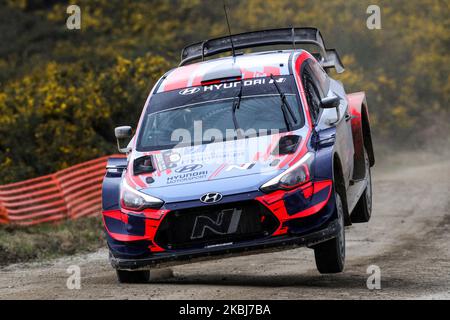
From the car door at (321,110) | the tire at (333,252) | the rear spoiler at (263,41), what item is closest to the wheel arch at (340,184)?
the car door at (321,110)

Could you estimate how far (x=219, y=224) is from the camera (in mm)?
8258

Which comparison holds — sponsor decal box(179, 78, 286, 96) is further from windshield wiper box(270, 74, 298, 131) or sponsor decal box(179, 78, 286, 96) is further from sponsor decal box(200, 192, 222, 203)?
sponsor decal box(200, 192, 222, 203)

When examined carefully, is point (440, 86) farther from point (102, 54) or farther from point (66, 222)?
point (66, 222)

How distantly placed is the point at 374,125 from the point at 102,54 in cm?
777

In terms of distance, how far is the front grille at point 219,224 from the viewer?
8.21m

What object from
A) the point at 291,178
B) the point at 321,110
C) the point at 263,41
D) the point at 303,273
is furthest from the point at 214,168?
the point at 263,41

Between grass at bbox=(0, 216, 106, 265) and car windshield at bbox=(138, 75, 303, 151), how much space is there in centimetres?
346

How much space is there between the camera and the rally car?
8.23m

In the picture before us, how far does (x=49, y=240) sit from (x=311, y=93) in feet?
16.1

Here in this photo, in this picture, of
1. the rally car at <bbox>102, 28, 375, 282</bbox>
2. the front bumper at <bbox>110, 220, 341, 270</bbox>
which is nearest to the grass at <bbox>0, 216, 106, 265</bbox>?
the rally car at <bbox>102, 28, 375, 282</bbox>

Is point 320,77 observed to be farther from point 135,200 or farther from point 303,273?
point 135,200

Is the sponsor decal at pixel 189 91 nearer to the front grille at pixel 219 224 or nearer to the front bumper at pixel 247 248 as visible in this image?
the front grille at pixel 219 224

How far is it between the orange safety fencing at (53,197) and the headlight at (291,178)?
7.41 m

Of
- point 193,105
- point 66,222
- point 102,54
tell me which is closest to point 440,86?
point 102,54
